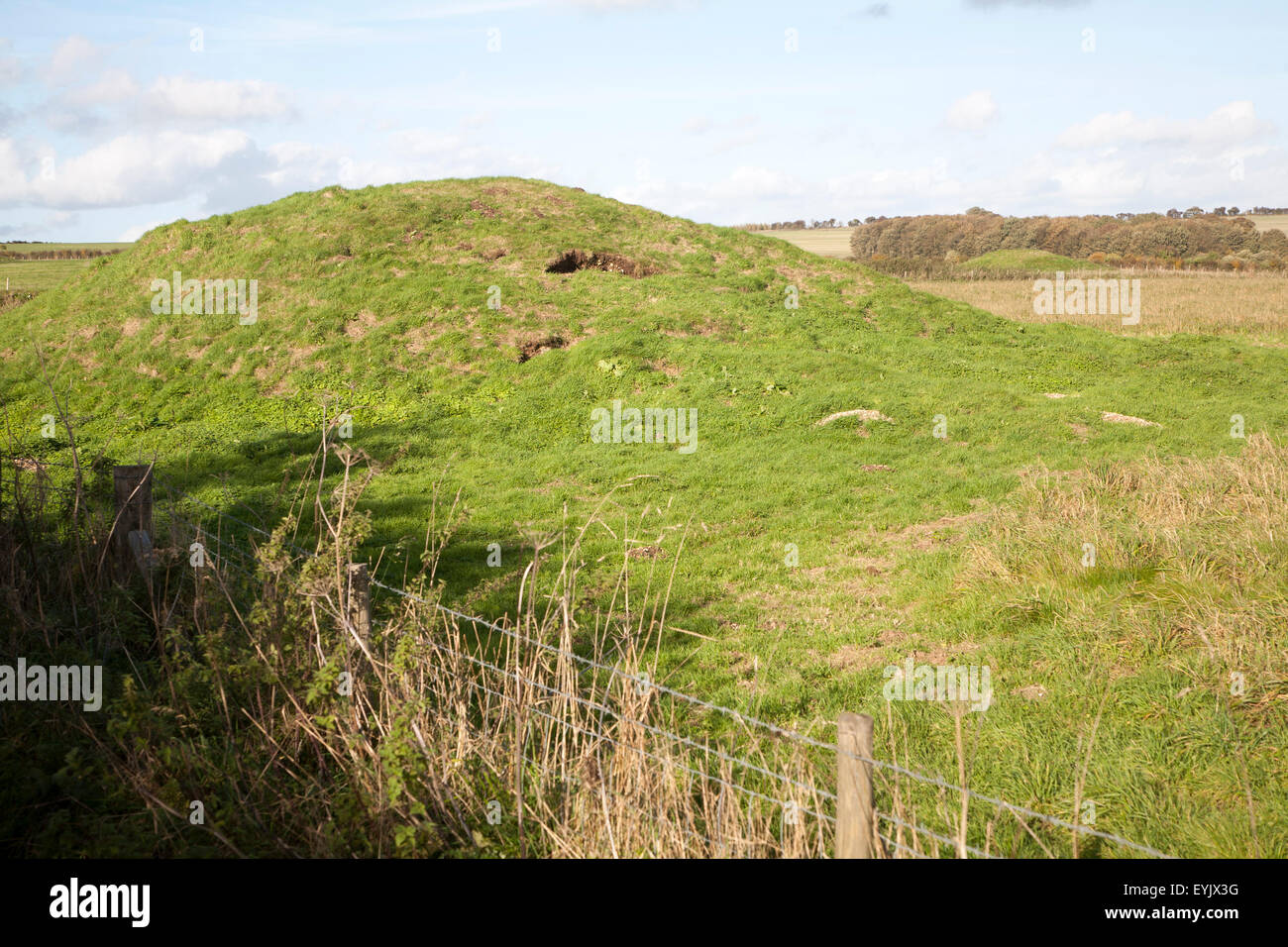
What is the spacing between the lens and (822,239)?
354 feet

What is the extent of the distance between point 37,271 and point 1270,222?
115 metres

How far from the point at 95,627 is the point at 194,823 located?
2392mm

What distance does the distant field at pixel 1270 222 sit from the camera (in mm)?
84206

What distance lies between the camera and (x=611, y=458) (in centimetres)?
1342

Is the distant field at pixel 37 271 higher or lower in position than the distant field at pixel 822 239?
lower

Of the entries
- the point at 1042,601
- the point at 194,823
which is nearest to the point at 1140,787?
the point at 1042,601

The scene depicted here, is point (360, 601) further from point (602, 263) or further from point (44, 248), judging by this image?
point (44, 248)

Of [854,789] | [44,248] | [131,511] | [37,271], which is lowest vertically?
[854,789]

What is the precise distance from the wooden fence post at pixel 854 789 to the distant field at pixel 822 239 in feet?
284

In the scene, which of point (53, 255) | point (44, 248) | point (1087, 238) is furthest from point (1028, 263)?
point (44, 248)

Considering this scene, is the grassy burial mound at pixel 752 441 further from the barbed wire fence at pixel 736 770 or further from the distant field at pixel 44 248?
the distant field at pixel 44 248

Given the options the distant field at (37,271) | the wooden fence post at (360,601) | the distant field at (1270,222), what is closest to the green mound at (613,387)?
the wooden fence post at (360,601)
